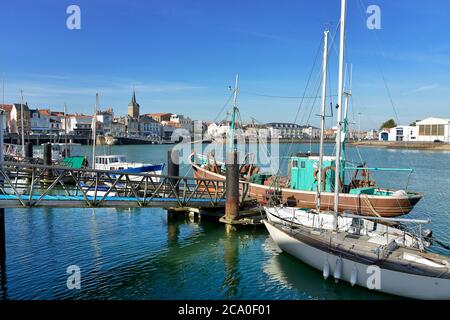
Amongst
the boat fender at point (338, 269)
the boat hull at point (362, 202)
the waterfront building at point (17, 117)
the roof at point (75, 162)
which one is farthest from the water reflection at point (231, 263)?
the waterfront building at point (17, 117)

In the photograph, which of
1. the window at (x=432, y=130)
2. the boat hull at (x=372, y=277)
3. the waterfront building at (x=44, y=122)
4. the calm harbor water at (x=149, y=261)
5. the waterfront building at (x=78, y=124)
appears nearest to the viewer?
the boat hull at (x=372, y=277)

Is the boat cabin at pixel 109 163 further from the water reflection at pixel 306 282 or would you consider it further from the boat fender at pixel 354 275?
the boat fender at pixel 354 275

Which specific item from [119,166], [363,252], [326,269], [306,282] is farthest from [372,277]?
[119,166]

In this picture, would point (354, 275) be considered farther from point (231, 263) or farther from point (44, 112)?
point (44, 112)

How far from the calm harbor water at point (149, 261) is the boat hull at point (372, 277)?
1.35 ft

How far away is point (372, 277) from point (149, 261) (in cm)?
967

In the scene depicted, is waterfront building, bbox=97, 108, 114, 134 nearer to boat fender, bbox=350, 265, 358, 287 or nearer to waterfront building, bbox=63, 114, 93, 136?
waterfront building, bbox=63, 114, 93, 136

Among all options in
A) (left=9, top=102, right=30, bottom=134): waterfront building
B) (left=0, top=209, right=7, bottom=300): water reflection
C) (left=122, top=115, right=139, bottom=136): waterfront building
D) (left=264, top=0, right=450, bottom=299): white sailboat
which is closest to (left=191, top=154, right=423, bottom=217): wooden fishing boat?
(left=264, top=0, right=450, bottom=299): white sailboat

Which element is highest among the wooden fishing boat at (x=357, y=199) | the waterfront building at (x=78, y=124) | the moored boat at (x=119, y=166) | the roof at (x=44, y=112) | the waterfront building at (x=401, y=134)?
the roof at (x=44, y=112)

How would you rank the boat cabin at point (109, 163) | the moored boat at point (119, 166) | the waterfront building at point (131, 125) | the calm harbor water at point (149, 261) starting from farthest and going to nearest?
1. the waterfront building at point (131, 125)
2. the boat cabin at point (109, 163)
3. the moored boat at point (119, 166)
4. the calm harbor water at point (149, 261)

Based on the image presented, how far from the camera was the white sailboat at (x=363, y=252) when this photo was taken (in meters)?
12.5
